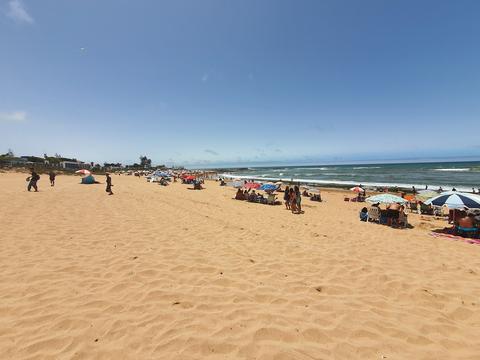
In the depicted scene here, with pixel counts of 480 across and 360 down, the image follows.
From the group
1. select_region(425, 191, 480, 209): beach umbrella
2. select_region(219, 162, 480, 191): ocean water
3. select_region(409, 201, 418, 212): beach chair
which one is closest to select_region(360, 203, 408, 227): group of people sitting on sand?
select_region(425, 191, 480, 209): beach umbrella

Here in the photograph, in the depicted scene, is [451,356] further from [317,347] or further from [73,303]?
[73,303]

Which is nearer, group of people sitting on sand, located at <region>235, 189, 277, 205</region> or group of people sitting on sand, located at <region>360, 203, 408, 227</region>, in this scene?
group of people sitting on sand, located at <region>360, 203, 408, 227</region>

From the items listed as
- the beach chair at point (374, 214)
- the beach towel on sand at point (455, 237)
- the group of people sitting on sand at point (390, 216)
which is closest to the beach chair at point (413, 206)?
the group of people sitting on sand at point (390, 216)

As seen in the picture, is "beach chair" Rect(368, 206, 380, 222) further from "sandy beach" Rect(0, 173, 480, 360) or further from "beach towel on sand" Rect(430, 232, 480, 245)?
"sandy beach" Rect(0, 173, 480, 360)

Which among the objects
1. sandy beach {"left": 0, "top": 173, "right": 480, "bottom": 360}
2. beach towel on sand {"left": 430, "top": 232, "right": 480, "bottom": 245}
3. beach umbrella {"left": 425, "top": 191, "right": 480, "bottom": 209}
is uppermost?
beach umbrella {"left": 425, "top": 191, "right": 480, "bottom": 209}

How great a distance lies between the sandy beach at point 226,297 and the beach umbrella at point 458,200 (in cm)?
341

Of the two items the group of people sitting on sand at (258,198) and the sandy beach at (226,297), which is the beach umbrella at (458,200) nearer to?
the sandy beach at (226,297)

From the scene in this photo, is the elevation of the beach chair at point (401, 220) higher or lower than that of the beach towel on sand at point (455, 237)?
higher

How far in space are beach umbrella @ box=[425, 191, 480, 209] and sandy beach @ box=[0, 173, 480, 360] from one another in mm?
3407

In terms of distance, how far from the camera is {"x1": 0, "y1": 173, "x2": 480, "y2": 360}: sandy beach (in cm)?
307

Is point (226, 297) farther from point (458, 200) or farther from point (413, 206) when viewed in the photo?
point (413, 206)

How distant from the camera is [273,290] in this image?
4.53m

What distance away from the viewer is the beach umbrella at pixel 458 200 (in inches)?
412

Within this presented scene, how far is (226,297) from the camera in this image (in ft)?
13.8
